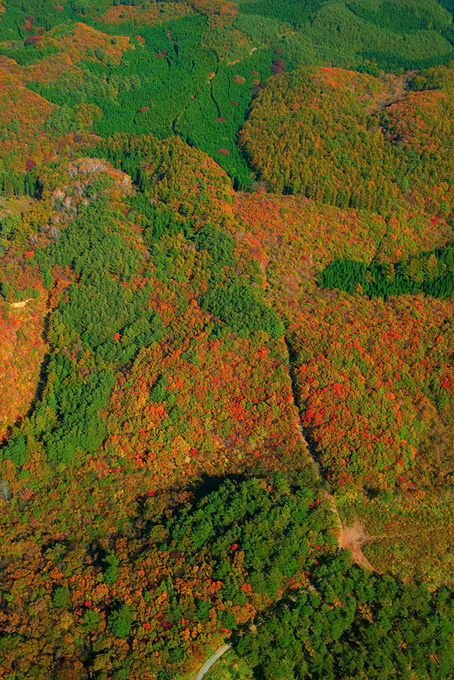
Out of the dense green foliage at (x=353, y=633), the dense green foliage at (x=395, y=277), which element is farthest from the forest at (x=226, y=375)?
the dense green foliage at (x=395, y=277)

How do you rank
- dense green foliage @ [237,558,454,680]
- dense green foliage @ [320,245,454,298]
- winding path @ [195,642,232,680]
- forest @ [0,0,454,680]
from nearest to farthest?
dense green foliage @ [237,558,454,680] → winding path @ [195,642,232,680] → forest @ [0,0,454,680] → dense green foliage @ [320,245,454,298]

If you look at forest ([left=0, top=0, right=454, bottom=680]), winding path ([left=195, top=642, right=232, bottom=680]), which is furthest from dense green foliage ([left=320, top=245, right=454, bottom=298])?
winding path ([left=195, top=642, right=232, bottom=680])

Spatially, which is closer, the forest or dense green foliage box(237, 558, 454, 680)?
dense green foliage box(237, 558, 454, 680)

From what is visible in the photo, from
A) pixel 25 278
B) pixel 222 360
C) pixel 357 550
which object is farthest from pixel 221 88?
pixel 357 550

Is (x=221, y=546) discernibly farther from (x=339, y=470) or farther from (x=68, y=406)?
(x=68, y=406)

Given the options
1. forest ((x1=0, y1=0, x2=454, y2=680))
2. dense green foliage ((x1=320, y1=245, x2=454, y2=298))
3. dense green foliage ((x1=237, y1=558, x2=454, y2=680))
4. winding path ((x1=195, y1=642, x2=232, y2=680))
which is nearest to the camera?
dense green foliage ((x1=237, y1=558, x2=454, y2=680))

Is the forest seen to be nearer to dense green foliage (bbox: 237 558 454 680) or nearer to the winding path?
dense green foliage (bbox: 237 558 454 680)

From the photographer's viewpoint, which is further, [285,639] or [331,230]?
[331,230]
